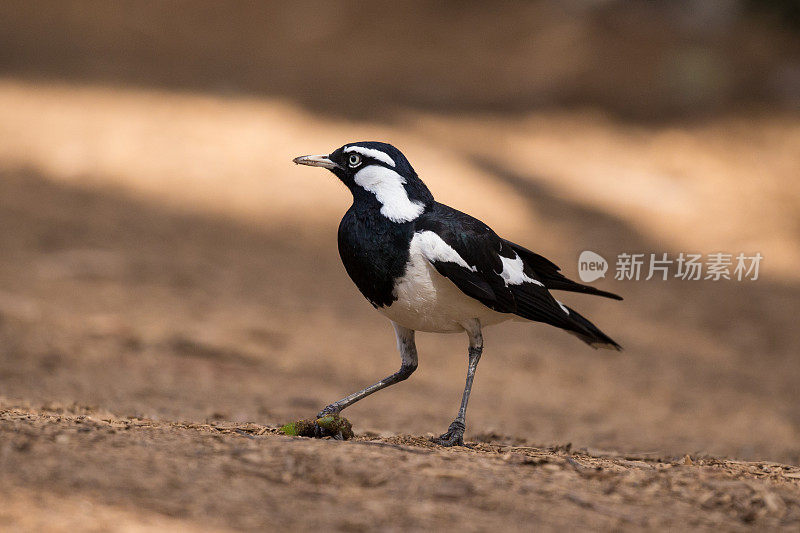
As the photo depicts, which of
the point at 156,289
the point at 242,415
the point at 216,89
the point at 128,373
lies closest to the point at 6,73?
the point at 216,89

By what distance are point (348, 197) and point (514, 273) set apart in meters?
9.93

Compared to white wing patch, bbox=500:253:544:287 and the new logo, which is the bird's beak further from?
the new logo

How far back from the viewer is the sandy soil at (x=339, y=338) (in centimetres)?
300

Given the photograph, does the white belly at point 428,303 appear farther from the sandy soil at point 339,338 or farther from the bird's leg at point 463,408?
the sandy soil at point 339,338

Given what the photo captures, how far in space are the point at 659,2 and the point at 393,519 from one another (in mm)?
19821

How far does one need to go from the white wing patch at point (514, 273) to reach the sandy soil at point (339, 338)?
31.9 inches

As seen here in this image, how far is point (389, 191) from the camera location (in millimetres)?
3979

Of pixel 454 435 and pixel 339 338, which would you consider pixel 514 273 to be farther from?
pixel 339 338

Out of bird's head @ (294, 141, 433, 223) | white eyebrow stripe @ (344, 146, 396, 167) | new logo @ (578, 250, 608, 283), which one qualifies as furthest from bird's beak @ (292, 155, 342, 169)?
new logo @ (578, 250, 608, 283)

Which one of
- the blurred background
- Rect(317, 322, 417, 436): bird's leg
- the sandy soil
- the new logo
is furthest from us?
the new logo

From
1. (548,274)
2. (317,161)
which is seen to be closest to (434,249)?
(317,161)

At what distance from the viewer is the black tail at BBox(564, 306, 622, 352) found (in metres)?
4.41

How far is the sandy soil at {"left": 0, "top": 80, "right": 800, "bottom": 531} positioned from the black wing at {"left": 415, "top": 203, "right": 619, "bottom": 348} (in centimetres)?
68

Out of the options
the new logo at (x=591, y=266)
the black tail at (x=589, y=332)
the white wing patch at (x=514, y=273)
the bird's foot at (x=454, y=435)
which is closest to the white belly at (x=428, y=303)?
the white wing patch at (x=514, y=273)
